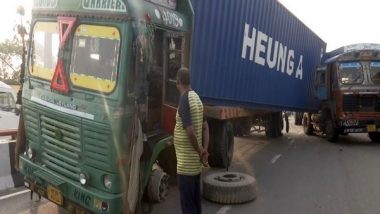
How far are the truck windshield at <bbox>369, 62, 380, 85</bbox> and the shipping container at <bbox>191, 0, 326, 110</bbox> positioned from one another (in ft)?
7.48

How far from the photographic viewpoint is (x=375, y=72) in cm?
1305

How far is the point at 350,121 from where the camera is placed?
12750mm

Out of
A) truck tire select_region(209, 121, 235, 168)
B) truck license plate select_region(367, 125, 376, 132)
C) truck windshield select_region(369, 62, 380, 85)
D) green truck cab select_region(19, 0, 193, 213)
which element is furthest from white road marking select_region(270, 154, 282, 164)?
green truck cab select_region(19, 0, 193, 213)

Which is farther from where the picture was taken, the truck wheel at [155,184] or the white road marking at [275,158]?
the white road marking at [275,158]

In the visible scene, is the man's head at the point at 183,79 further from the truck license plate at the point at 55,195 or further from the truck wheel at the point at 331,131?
the truck wheel at the point at 331,131

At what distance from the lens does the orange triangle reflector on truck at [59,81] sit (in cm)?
459

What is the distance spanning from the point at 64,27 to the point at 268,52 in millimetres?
6679

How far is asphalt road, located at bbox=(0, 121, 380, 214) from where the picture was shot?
5.97 meters

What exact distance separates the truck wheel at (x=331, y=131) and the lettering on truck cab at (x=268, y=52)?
1966mm

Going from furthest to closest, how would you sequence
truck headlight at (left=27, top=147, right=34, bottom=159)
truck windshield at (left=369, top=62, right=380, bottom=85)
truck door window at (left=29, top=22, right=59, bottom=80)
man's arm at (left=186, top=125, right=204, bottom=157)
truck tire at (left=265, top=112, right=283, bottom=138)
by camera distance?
1. truck tire at (left=265, top=112, right=283, bottom=138)
2. truck windshield at (left=369, top=62, right=380, bottom=85)
3. truck headlight at (left=27, top=147, right=34, bottom=159)
4. truck door window at (left=29, top=22, right=59, bottom=80)
5. man's arm at (left=186, top=125, right=204, bottom=157)

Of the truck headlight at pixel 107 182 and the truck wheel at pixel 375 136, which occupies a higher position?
the truck headlight at pixel 107 182

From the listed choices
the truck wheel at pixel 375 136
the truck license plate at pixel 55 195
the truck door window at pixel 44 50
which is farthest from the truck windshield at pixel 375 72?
the truck license plate at pixel 55 195

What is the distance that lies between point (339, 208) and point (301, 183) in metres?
1.56

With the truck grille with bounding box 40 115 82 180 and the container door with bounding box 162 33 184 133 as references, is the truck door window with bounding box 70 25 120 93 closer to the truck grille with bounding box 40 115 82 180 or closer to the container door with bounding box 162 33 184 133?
the truck grille with bounding box 40 115 82 180
